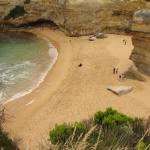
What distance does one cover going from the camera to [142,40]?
93.9 feet

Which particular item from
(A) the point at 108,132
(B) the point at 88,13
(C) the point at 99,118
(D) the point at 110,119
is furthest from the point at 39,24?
(A) the point at 108,132

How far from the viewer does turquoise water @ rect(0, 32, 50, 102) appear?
2924 cm

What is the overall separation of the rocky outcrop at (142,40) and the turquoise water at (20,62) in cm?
826

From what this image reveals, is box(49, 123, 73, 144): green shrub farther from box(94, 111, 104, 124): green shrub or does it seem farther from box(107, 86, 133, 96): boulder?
box(107, 86, 133, 96): boulder

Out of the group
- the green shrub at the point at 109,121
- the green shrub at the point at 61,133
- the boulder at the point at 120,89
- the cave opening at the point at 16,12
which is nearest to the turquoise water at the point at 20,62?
the cave opening at the point at 16,12

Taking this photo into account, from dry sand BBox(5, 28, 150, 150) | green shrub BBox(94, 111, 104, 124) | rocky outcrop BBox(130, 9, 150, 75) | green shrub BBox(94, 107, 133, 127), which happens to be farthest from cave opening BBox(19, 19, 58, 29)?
green shrub BBox(94, 111, 104, 124)

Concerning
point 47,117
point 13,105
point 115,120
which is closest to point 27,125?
point 47,117

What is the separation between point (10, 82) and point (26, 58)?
7.31m

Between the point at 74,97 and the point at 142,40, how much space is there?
7174mm

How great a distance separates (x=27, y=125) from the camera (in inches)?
846

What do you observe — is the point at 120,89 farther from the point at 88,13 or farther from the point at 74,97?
the point at 88,13

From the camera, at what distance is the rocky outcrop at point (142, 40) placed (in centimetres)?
2753

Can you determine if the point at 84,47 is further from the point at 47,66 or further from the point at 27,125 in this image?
the point at 27,125

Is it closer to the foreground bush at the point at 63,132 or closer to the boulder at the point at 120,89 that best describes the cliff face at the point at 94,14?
the boulder at the point at 120,89
